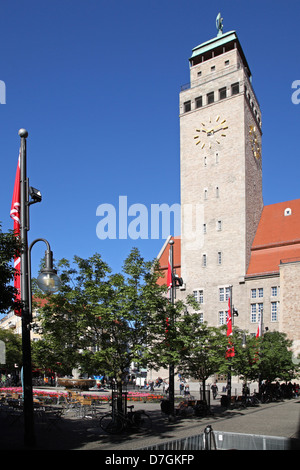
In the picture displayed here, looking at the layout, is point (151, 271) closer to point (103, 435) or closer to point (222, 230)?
point (103, 435)

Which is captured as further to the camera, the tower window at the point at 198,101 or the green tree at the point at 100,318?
the tower window at the point at 198,101

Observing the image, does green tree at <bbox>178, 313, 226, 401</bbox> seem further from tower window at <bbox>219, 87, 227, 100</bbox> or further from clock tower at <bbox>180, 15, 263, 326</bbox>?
tower window at <bbox>219, 87, 227, 100</bbox>

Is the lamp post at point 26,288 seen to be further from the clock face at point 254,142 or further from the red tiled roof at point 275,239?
the clock face at point 254,142

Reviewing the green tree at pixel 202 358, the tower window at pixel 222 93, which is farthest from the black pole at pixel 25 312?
the tower window at pixel 222 93

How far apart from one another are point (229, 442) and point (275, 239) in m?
48.8

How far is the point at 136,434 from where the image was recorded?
55.5ft

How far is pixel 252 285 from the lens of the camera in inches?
2073

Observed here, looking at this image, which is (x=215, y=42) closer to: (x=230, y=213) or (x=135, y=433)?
(x=230, y=213)

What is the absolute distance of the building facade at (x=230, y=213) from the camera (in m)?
51.9

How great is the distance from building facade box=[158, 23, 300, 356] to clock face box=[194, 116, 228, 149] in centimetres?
13

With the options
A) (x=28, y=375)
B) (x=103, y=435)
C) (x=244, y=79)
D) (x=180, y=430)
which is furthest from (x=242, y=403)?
(x=244, y=79)

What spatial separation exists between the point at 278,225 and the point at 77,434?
46.7 m

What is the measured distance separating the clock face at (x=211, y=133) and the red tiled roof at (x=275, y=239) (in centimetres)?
1228

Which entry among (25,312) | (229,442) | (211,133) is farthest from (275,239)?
(229,442)
